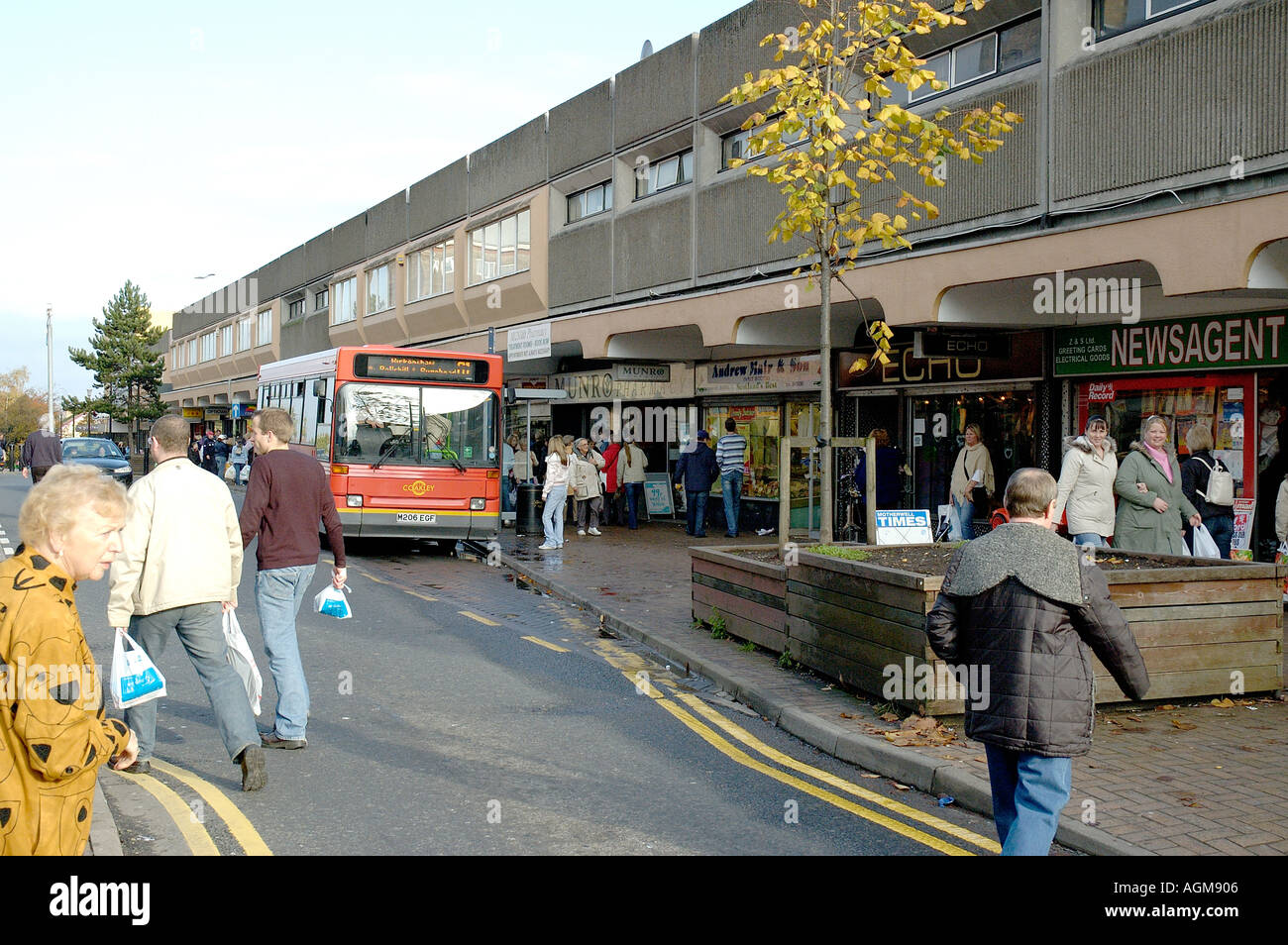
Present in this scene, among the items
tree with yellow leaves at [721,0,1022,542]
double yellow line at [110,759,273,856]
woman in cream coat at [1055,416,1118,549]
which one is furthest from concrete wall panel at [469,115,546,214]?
double yellow line at [110,759,273,856]

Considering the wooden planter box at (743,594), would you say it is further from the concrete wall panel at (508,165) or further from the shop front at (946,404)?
the concrete wall panel at (508,165)

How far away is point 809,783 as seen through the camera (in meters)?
6.14

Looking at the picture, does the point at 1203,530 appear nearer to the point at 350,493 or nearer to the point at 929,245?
the point at 929,245

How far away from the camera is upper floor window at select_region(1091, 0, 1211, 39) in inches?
468

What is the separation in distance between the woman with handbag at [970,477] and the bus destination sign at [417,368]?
7017mm

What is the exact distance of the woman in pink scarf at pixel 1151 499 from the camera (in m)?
9.97

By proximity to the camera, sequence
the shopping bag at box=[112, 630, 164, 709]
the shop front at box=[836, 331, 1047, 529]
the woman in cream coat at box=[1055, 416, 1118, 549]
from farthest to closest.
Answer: the shop front at box=[836, 331, 1047, 529], the woman in cream coat at box=[1055, 416, 1118, 549], the shopping bag at box=[112, 630, 164, 709]

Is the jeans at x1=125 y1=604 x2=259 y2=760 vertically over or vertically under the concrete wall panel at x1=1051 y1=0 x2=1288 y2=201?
under

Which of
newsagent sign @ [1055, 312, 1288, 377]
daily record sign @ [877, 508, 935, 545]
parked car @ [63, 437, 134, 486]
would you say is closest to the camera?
daily record sign @ [877, 508, 935, 545]

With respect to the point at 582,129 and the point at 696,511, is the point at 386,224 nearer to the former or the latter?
the point at 582,129

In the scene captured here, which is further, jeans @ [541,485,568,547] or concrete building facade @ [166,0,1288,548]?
jeans @ [541,485,568,547]

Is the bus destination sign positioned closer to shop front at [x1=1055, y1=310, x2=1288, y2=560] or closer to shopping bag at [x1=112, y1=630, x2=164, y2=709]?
shop front at [x1=1055, y1=310, x2=1288, y2=560]

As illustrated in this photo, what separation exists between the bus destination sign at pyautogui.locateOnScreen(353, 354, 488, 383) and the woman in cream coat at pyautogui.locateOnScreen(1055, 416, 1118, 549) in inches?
380

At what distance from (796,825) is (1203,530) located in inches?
275
